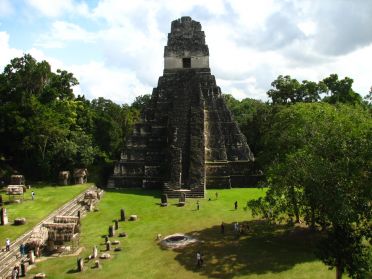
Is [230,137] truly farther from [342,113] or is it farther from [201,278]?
Answer: [201,278]

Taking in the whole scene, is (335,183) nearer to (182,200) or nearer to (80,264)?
(80,264)

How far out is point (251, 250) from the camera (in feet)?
70.2

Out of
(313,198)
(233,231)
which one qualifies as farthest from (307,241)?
(313,198)

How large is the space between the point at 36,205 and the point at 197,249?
47.7 ft

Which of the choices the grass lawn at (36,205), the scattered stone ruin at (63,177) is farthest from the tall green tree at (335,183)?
the scattered stone ruin at (63,177)

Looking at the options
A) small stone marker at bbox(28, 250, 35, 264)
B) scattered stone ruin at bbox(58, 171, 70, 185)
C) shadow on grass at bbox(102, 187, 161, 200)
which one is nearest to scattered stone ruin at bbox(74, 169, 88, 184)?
scattered stone ruin at bbox(58, 171, 70, 185)

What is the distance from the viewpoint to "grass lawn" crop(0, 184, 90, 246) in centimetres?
2458

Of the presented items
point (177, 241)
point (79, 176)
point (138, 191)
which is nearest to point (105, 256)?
point (177, 241)

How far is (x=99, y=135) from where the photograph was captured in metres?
46.5

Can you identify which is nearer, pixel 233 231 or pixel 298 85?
pixel 233 231

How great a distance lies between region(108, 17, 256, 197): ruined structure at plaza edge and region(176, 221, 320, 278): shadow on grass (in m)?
10.0

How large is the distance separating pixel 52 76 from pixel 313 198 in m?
36.3

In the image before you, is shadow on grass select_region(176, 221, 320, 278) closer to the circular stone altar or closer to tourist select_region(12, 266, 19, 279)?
the circular stone altar

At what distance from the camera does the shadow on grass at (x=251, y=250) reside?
19078mm
